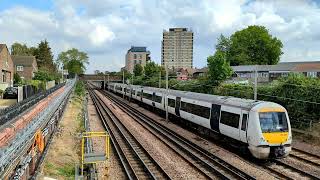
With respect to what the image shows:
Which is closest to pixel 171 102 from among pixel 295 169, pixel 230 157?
pixel 230 157

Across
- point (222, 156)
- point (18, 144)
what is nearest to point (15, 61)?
point (222, 156)

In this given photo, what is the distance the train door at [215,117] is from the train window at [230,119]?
627 mm

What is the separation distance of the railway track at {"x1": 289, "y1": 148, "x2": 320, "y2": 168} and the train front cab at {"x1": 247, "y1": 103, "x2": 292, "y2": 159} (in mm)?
1134

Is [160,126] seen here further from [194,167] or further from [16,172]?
[16,172]

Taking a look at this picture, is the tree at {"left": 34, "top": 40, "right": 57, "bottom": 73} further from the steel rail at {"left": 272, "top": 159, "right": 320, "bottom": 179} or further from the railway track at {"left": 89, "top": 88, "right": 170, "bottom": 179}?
the steel rail at {"left": 272, "top": 159, "right": 320, "bottom": 179}

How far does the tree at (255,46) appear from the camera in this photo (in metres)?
97.4

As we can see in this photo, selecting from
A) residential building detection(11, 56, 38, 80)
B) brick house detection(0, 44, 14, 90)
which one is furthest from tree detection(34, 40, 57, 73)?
brick house detection(0, 44, 14, 90)

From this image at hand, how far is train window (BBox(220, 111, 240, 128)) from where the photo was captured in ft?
69.8

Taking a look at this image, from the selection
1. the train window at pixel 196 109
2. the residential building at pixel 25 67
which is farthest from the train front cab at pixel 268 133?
the residential building at pixel 25 67

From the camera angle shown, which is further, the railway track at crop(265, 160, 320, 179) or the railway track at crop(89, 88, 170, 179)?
the railway track at crop(89, 88, 170, 179)

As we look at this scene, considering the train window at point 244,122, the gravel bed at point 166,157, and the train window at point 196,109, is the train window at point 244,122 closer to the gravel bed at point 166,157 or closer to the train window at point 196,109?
the gravel bed at point 166,157

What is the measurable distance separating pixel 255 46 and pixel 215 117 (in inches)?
3051

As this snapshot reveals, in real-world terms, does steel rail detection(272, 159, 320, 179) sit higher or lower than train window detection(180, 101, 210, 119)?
lower

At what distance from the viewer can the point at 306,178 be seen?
16.8 meters
